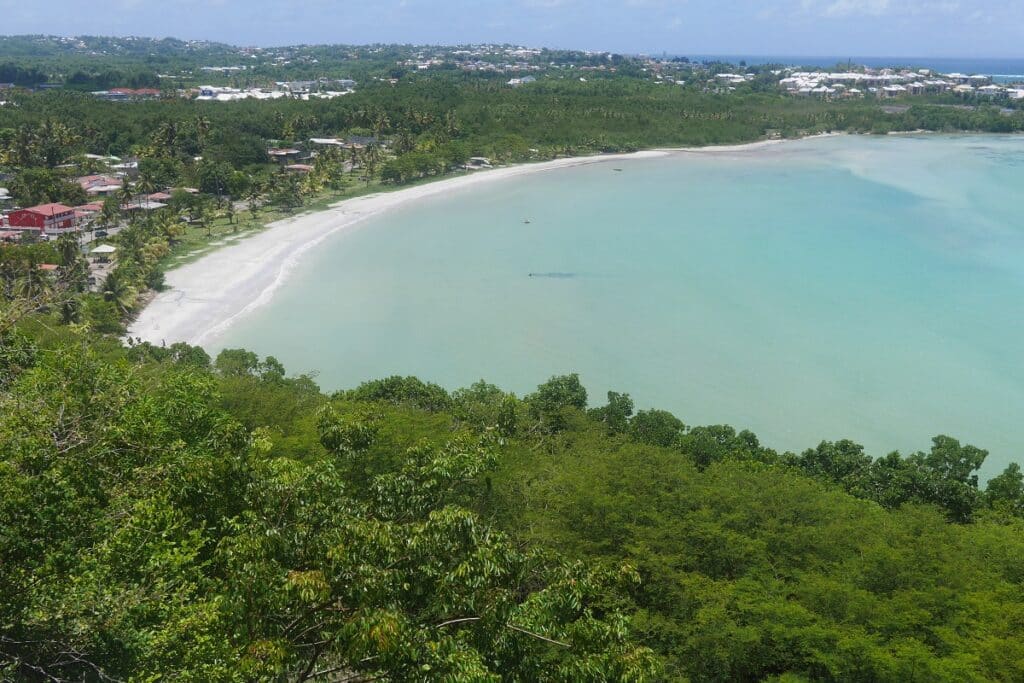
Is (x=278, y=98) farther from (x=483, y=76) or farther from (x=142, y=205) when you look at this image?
(x=483, y=76)

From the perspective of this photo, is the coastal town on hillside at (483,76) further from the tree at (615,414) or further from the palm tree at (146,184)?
the tree at (615,414)

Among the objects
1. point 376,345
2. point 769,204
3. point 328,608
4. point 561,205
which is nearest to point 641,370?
point 376,345

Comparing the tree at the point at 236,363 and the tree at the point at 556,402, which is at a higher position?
the tree at the point at 556,402

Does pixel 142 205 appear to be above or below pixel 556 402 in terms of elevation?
below

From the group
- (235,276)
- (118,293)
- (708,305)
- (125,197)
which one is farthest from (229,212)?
(708,305)

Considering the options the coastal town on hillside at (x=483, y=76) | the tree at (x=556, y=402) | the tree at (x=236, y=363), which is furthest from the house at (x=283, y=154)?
the tree at (x=556, y=402)

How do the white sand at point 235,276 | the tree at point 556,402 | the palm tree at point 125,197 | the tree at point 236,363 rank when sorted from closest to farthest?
the tree at point 556,402 → the tree at point 236,363 → the white sand at point 235,276 → the palm tree at point 125,197
